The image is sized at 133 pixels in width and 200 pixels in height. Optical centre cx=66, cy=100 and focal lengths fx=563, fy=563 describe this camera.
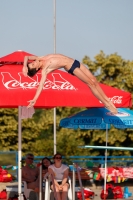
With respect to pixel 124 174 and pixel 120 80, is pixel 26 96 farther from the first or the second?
pixel 120 80

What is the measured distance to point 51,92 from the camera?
962 centimetres

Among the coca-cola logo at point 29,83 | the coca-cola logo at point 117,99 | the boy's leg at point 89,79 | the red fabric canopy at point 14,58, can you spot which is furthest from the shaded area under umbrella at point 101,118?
the boy's leg at point 89,79

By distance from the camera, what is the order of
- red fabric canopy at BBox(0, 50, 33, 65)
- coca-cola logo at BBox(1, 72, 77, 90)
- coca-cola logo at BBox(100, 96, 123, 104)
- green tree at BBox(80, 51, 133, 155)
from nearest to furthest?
coca-cola logo at BBox(1, 72, 77, 90) < coca-cola logo at BBox(100, 96, 123, 104) < red fabric canopy at BBox(0, 50, 33, 65) < green tree at BBox(80, 51, 133, 155)

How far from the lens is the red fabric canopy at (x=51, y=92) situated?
9.38 m

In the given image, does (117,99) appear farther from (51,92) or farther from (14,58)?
(14,58)

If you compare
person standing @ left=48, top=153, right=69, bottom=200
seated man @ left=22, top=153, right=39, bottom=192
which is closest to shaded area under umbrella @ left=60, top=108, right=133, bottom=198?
person standing @ left=48, top=153, right=69, bottom=200

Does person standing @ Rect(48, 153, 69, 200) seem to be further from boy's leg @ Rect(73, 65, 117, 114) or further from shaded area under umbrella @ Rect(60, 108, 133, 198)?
boy's leg @ Rect(73, 65, 117, 114)

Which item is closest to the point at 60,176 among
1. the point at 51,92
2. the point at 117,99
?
the point at 117,99

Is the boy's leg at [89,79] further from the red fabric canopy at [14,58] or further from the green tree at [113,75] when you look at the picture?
the green tree at [113,75]

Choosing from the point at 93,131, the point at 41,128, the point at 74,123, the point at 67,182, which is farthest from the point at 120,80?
the point at 67,182

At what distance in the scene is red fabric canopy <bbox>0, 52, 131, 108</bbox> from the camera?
30.8ft

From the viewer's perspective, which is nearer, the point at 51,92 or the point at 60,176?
the point at 51,92

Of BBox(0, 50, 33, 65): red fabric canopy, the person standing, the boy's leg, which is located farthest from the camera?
the person standing

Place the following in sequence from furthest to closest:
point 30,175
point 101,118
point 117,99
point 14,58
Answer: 1. point 101,118
2. point 30,175
3. point 14,58
4. point 117,99
